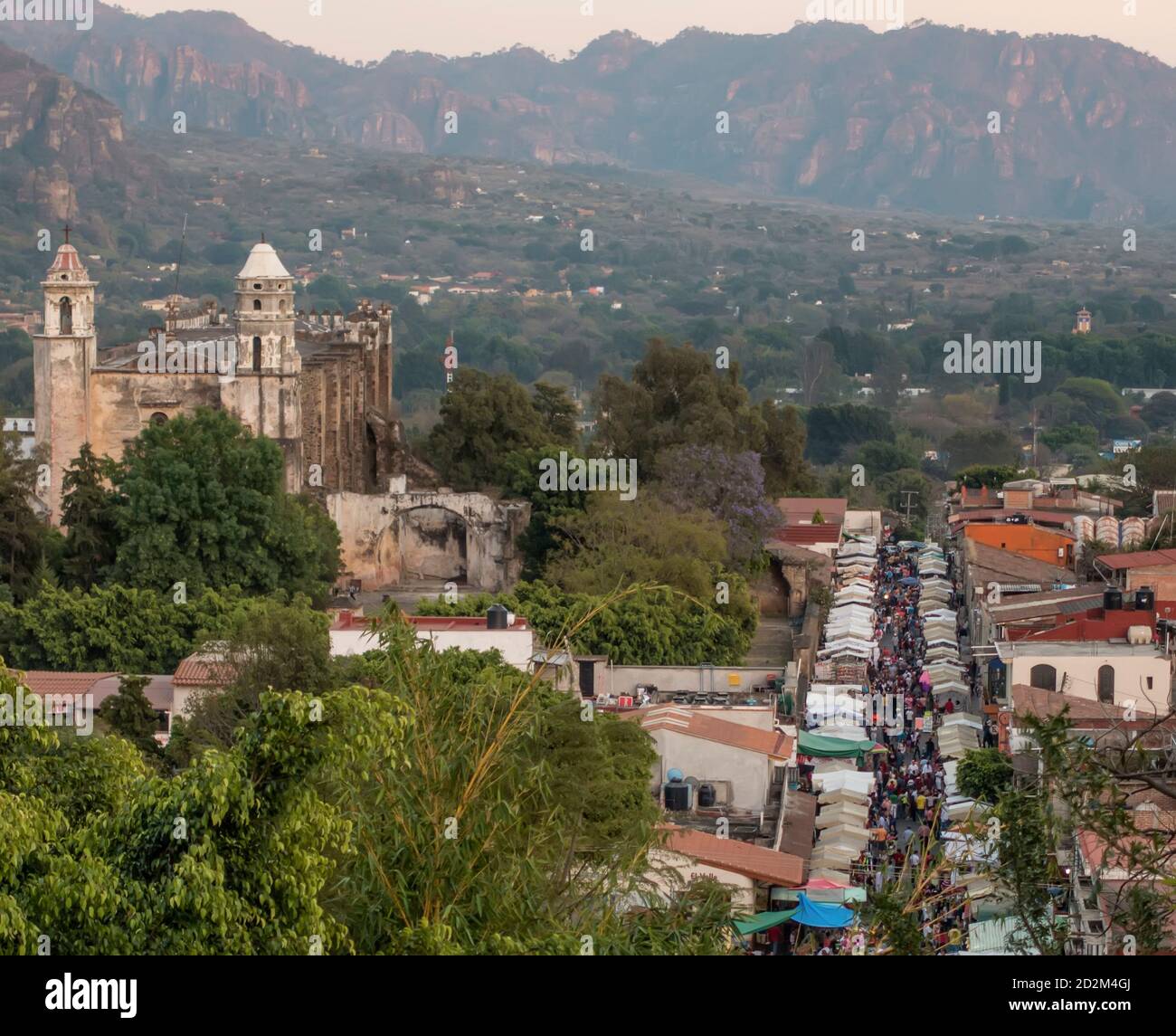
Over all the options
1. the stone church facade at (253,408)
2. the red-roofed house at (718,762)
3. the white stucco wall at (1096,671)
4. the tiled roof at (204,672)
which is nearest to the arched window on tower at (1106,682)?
the white stucco wall at (1096,671)

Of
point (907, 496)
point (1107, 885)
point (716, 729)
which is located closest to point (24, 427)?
point (907, 496)

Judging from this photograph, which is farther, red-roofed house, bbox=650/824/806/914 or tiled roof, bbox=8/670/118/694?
tiled roof, bbox=8/670/118/694

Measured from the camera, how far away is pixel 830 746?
33125mm

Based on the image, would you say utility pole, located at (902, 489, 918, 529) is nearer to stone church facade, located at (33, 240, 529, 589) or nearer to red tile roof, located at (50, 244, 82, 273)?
stone church facade, located at (33, 240, 529, 589)

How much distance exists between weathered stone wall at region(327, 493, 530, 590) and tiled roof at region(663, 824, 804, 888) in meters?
22.7

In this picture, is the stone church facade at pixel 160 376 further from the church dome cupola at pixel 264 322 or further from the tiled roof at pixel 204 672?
the tiled roof at pixel 204 672

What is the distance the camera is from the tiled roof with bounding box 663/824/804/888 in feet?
81.8

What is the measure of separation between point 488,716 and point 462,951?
2354 mm

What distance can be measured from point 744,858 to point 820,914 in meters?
1.34

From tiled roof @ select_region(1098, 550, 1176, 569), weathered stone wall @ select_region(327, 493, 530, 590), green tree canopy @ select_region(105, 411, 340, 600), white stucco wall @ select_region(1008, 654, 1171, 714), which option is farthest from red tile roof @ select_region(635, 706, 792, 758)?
weathered stone wall @ select_region(327, 493, 530, 590)

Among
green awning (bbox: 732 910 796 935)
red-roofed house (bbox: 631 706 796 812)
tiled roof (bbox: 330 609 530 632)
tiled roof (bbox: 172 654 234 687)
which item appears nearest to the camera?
green awning (bbox: 732 910 796 935)

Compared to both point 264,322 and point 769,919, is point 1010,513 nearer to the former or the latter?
point 264,322

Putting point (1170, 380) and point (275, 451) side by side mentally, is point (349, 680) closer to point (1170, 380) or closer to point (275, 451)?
point (275, 451)

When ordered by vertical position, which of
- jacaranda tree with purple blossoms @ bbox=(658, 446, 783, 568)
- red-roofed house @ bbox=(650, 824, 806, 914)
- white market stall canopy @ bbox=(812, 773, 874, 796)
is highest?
jacaranda tree with purple blossoms @ bbox=(658, 446, 783, 568)
